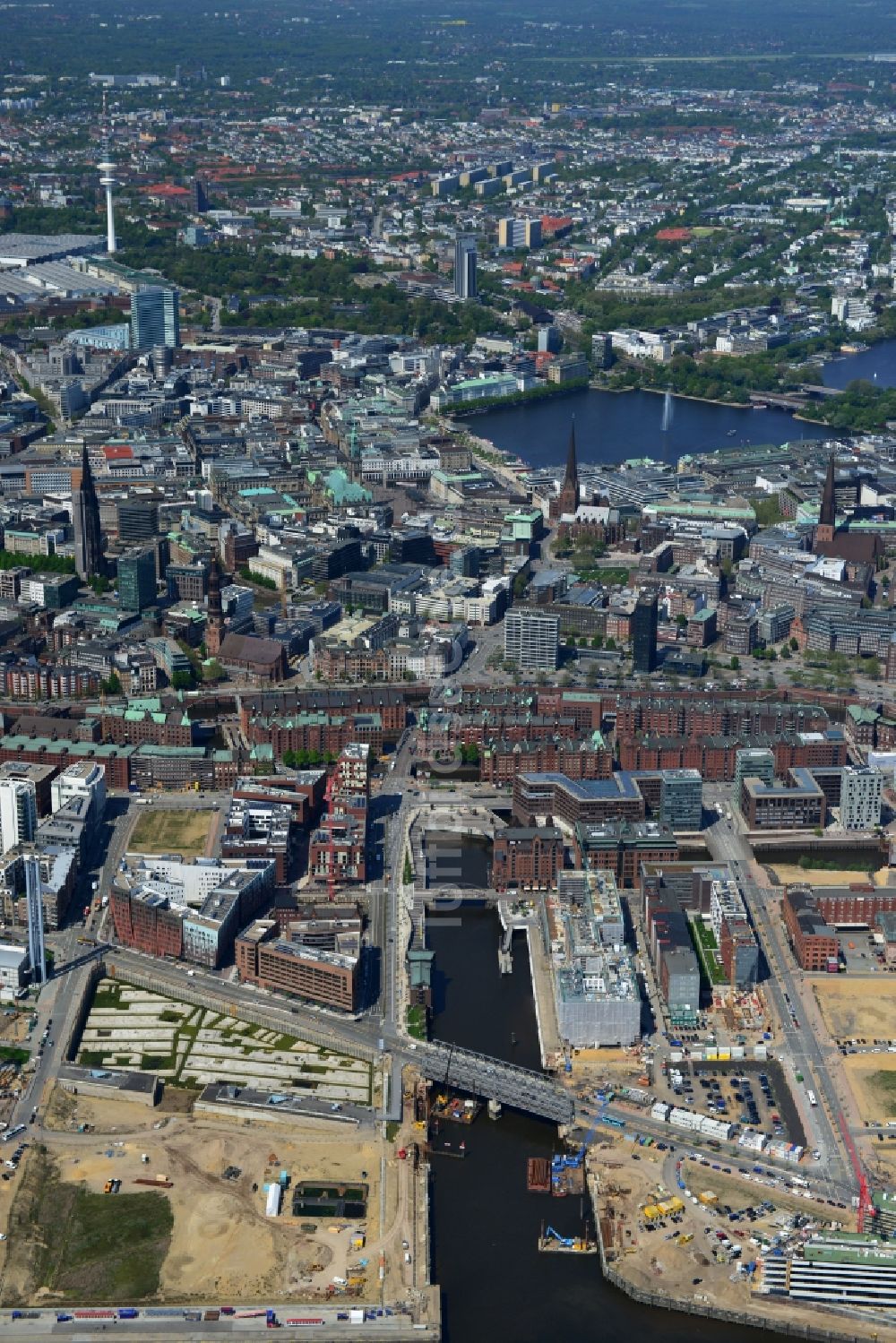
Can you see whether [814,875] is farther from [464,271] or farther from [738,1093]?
[464,271]

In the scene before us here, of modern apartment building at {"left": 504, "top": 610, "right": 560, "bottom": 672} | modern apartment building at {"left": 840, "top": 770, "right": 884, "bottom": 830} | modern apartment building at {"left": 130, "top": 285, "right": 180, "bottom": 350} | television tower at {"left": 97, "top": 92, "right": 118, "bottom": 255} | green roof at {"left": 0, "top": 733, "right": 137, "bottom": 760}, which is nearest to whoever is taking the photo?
modern apartment building at {"left": 840, "top": 770, "right": 884, "bottom": 830}

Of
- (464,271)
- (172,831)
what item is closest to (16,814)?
(172,831)

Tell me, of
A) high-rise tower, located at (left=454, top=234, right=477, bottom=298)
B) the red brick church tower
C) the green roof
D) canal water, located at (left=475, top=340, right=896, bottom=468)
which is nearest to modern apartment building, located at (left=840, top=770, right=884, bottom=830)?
the green roof

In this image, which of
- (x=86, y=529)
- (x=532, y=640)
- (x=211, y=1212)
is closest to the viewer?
(x=211, y=1212)

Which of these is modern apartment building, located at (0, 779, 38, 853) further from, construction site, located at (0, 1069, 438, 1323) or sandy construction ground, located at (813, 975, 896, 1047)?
sandy construction ground, located at (813, 975, 896, 1047)

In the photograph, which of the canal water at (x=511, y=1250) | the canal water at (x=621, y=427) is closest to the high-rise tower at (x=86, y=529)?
the canal water at (x=621, y=427)

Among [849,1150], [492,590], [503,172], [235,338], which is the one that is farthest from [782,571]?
[503,172]

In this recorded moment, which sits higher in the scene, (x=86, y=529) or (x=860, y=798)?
(x=86, y=529)
